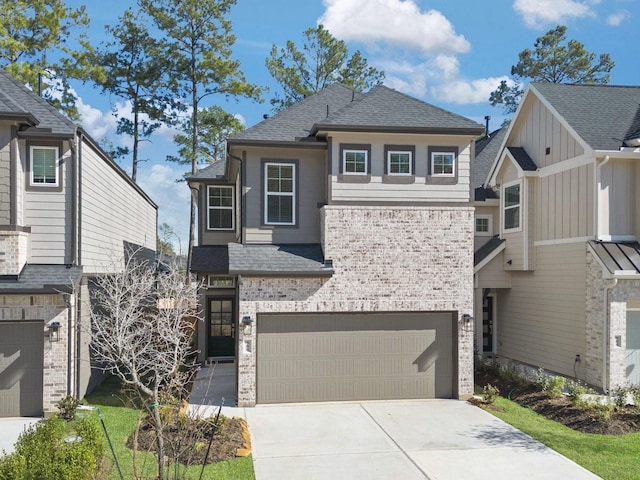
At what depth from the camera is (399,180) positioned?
1232 centimetres

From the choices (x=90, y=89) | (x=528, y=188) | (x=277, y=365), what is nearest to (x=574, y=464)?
(x=277, y=365)

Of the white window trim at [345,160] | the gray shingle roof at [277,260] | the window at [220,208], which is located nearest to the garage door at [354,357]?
the gray shingle roof at [277,260]

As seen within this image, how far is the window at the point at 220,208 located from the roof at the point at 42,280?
21.7 ft

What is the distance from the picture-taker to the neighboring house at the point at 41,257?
1074 cm

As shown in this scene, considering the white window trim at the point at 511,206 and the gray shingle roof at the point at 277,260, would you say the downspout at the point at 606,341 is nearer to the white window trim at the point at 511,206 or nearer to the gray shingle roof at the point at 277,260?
the white window trim at the point at 511,206

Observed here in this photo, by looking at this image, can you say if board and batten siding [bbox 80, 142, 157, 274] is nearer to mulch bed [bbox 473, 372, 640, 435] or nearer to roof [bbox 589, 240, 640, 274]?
mulch bed [bbox 473, 372, 640, 435]

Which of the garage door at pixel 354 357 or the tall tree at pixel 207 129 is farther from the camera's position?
the tall tree at pixel 207 129

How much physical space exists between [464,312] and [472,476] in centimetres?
494

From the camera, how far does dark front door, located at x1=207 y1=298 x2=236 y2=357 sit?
17.2m

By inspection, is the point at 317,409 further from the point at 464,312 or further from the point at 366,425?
the point at 464,312

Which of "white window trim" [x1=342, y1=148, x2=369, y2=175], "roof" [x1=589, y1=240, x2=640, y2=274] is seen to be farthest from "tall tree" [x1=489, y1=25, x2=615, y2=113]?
"white window trim" [x1=342, y1=148, x2=369, y2=175]

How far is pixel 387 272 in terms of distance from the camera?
12.2 metres

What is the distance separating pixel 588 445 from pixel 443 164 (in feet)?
20.6

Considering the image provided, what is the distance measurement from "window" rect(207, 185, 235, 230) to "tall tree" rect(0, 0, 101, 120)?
10158mm
